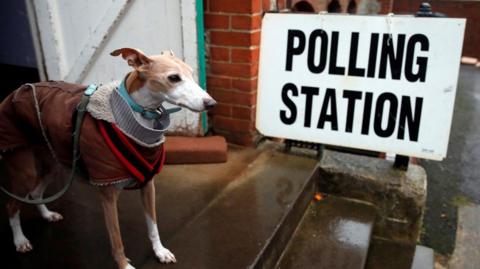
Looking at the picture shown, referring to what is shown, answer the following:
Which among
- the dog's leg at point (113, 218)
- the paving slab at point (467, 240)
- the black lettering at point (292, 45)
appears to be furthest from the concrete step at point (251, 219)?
the paving slab at point (467, 240)

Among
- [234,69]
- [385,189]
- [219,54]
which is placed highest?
[219,54]

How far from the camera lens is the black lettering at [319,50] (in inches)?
111

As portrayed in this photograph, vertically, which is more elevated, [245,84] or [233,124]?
[245,84]

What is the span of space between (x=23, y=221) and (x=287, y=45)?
2011 millimetres

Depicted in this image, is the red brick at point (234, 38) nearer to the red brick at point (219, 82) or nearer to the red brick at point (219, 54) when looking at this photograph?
the red brick at point (219, 54)

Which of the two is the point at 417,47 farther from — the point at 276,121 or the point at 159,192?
the point at 159,192

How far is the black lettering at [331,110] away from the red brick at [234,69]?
0.60 metres

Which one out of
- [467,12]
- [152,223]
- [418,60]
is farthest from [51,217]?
[467,12]

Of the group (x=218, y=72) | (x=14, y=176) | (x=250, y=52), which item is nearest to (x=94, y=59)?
(x=218, y=72)

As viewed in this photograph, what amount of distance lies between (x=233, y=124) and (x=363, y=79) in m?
1.07

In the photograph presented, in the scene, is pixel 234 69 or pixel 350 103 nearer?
pixel 350 103

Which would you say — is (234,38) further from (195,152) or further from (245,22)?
(195,152)

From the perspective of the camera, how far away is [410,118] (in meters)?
2.73

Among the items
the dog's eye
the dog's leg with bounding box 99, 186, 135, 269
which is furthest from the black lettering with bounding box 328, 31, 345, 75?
the dog's leg with bounding box 99, 186, 135, 269
